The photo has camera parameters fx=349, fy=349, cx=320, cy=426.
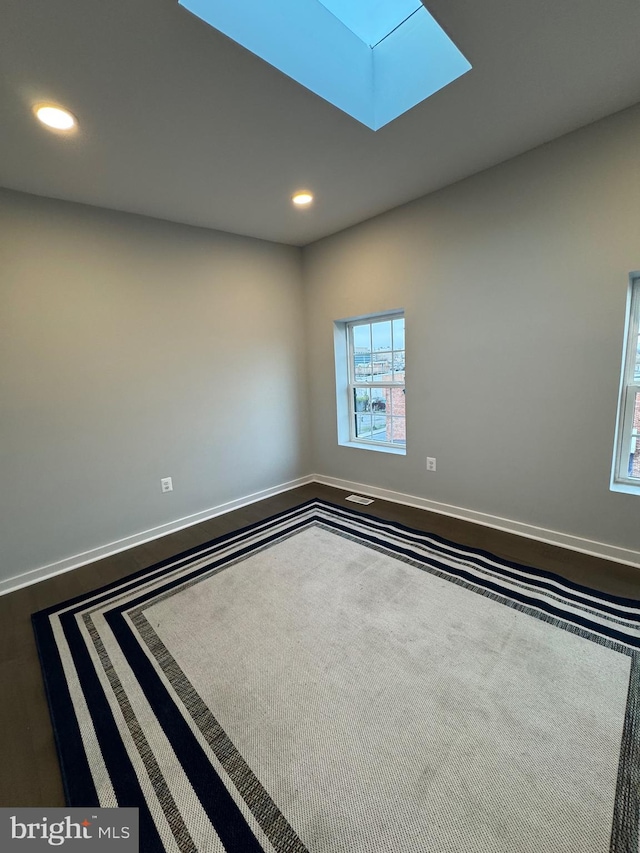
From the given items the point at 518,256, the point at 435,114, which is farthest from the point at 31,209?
the point at 518,256

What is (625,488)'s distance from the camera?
221 centimetres

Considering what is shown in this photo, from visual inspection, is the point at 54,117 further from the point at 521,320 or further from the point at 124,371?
the point at 521,320

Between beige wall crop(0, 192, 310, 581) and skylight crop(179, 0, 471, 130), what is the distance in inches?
68.0

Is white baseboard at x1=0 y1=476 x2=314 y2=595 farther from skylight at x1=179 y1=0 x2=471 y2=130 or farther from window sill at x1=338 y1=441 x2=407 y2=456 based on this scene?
skylight at x1=179 y1=0 x2=471 y2=130

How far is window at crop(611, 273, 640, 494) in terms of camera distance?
2.11 metres

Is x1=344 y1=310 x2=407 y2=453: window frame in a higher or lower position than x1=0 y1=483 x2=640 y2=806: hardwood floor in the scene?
higher

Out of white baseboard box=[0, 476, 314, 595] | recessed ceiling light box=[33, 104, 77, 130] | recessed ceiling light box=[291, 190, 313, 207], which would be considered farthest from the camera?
recessed ceiling light box=[291, 190, 313, 207]

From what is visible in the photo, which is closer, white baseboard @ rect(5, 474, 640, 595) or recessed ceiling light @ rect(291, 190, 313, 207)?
white baseboard @ rect(5, 474, 640, 595)

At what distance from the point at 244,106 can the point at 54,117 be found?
882mm

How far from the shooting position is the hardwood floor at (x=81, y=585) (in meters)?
1.22

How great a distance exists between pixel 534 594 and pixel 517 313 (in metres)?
1.79

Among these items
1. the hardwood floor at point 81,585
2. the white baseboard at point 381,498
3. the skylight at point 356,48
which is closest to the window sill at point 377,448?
the white baseboard at point 381,498

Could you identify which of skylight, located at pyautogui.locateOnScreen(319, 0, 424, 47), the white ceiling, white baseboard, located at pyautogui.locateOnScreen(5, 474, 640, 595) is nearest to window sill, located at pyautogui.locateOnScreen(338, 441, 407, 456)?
white baseboard, located at pyautogui.locateOnScreen(5, 474, 640, 595)

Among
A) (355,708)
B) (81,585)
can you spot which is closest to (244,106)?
(355,708)
